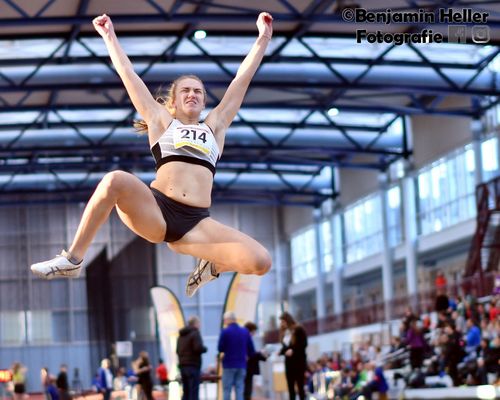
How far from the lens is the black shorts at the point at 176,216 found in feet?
23.7

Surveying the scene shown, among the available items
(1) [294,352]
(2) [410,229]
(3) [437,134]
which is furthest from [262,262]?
(2) [410,229]

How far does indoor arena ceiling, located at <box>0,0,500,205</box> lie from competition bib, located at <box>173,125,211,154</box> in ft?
62.0

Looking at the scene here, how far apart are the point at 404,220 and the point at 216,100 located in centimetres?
1289

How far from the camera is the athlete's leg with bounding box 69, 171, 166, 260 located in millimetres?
6768

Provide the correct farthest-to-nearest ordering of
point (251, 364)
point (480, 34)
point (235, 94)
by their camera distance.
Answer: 1. point (480, 34)
2. point (251, 364)
3. point (235, 94)

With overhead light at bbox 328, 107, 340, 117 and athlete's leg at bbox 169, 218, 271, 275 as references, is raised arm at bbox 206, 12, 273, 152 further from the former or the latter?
overhead light at bbox 328, 107, 340, 117

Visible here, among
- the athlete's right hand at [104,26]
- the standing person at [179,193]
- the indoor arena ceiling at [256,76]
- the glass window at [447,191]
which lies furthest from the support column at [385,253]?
the athlete's right hand at [104,26]

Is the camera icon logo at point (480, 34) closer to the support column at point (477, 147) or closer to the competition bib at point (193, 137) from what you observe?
the support column at point (477, 147)

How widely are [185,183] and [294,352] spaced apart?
33.3ft

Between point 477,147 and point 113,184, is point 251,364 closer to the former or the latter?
point 113,184

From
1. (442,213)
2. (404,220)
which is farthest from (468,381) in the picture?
(404,220)

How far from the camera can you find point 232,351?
16.6 meters

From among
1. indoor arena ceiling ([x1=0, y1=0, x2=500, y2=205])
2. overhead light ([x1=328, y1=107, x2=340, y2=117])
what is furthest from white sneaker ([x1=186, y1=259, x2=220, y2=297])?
overhead light ([x1=328, y1=107, x2=340, y2=117])

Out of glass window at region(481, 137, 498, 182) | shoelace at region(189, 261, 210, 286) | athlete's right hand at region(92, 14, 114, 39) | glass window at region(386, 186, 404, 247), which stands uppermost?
glass window at region(481, 137, 498, 182)
